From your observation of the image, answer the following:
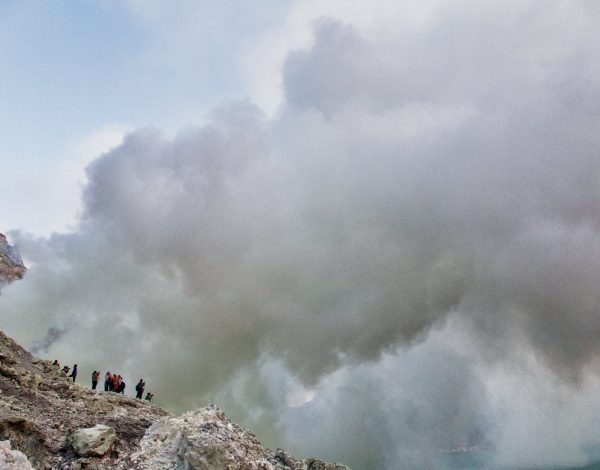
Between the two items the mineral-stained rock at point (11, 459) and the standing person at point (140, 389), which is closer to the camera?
the mineral-stained rock at point (11, 459)

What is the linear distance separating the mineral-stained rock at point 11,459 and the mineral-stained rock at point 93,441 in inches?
141

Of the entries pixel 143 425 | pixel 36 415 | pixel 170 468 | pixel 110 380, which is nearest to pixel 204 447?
pixel 170 468

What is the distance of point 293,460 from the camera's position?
102 feet

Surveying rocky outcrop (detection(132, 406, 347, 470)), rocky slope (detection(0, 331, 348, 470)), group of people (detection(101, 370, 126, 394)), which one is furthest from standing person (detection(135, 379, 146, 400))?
rocky outcrop (detection(132, 406, 347, 470))

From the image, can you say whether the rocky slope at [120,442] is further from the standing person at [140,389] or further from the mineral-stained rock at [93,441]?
the standing person at [140,389]

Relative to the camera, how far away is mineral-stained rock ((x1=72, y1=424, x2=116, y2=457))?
27.5m

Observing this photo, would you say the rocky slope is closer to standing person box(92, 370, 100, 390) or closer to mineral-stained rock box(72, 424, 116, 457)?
mineral-stained rock box(72, 424, 116, 457)

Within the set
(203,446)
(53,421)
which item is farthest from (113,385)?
(203,446)

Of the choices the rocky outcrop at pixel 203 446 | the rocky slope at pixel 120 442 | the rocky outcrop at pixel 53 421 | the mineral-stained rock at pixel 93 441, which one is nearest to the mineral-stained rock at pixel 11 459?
the rocky slope at pixel 120 442

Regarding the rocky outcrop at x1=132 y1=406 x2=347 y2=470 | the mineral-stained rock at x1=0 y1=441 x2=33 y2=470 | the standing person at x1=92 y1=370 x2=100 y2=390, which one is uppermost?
the standing person at x1=92 y1=370 x2=100 y2=390

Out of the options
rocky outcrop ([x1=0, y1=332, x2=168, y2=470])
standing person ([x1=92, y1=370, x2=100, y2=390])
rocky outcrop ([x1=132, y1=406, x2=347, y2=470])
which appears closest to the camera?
rocky outcrop ([x1=132, y1=406, x2=347, y2=470])

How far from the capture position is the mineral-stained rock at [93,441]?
90.2ft

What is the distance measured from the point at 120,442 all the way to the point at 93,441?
165cm

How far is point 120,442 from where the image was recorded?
29312 millimetres
